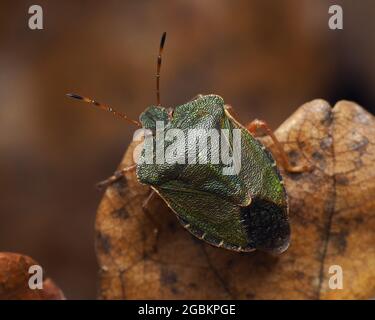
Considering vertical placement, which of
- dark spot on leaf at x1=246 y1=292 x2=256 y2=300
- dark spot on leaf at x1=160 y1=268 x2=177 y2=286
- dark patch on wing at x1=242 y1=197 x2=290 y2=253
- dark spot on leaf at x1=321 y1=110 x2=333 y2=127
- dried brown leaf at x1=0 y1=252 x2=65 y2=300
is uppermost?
dark spot on leaf at x1=321 y1=110 x2=333 y2=127

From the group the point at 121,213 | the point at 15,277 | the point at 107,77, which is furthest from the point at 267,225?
the point at 107,77

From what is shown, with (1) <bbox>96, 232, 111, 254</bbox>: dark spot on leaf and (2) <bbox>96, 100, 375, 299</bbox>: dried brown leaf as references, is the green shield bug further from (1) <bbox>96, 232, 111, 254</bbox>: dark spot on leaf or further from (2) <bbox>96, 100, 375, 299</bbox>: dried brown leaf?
(1) <bbox>96, 232, 111, 254</bbox>: dark spot on leaf

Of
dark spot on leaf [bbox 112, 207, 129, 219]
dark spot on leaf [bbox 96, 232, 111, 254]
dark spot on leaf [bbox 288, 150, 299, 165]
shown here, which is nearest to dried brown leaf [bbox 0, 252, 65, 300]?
dark spot on leaf [bbox 96, 232, 111, 254]

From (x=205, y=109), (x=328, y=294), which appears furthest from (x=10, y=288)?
(x=328, y=294)

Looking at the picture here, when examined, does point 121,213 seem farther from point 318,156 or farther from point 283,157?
point 318,156

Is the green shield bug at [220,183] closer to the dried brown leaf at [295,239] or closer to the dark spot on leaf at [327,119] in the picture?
the dried brown leaf at [295,239]

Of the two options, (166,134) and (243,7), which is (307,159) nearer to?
(166,134)
